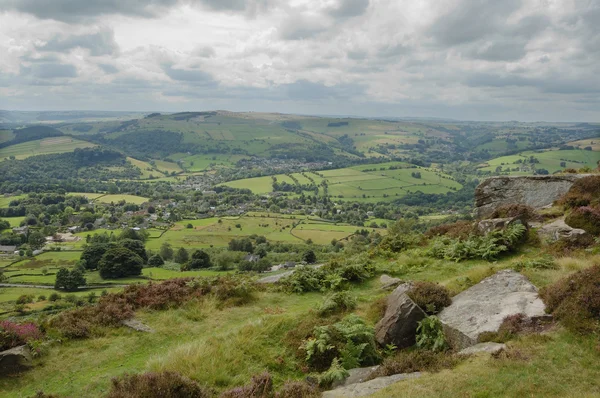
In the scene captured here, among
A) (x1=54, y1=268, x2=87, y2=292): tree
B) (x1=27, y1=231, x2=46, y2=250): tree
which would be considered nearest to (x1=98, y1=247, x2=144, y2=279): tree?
(x1=54, y1=268, x2=87, y2=292): tree

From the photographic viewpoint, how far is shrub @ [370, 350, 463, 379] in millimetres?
9000

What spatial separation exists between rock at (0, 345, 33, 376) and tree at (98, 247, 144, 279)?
56.4 metres

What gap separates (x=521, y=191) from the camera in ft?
82.3

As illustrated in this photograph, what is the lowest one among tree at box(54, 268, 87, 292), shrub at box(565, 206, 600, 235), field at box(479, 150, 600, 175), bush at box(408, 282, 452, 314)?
tree at box(54, 268, 87, 292)

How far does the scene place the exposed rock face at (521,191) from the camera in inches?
942

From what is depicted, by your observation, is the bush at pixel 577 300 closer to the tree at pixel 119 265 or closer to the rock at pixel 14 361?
the rock at pixel 14 361

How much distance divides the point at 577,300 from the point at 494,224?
34.9ft

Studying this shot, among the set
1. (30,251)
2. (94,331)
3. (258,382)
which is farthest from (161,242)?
(258,382)

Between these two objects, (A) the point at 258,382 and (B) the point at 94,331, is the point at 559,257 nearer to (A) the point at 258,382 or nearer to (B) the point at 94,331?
(A) the point at 258,382

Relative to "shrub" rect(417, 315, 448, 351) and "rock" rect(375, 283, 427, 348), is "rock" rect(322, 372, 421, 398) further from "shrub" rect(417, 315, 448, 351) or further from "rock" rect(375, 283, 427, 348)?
"rock" rect(375, 283, 427, 348)

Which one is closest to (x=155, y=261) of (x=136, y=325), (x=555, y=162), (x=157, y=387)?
(x=136, y=325)

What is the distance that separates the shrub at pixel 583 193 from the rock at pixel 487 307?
10.4 meters

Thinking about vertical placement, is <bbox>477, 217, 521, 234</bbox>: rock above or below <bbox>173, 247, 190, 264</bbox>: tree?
above

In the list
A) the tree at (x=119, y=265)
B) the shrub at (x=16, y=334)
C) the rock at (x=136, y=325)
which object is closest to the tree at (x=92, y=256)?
the tree at (x=119, y=265)
